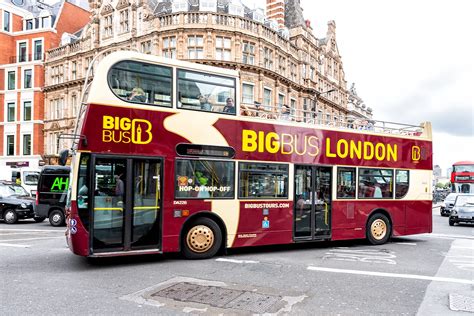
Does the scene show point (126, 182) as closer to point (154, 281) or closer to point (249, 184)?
point (154, 281)

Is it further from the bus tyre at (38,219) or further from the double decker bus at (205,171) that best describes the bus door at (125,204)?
the bus tyre at (38,219)

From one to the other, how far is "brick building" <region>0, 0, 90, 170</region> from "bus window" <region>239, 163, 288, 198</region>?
40.9 meters

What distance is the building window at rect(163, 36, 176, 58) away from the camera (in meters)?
34.2

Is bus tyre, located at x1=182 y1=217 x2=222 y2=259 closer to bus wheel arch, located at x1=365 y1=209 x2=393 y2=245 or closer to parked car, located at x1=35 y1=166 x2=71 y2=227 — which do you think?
bus wheel arch, located at x1=365 y1=209 x2=393 y2=245

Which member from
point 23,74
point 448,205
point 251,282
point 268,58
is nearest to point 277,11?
point 268,58

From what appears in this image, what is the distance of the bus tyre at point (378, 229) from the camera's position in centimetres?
1198

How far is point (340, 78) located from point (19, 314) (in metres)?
54.9

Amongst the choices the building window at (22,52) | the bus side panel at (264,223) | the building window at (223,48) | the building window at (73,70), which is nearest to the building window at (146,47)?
the building window at (223,48)

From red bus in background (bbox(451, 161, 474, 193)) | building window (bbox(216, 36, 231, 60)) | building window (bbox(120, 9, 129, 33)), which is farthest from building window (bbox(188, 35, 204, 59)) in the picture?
red bus in background (bbox(451, 161, 474, 193))

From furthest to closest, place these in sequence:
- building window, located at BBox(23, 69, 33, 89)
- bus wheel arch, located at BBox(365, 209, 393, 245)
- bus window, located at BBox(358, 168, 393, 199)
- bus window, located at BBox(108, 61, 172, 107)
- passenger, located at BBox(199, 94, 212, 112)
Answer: building window, located at BBox(23, 69, 33, 89) → bus wheel arch, located at BBox(365, 209, 393, 245) → bus window, located at BBox(358, 168, 393, 199) → passenger, located at BBox(199, 94, 212, 112) → bus window, located at BBox(108, 61, 172, 107)

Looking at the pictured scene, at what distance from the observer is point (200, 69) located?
30.8ft

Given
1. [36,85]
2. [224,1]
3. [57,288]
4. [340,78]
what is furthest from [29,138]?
[57,288]

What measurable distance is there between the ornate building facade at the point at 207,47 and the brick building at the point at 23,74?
5.16ft

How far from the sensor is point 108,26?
3978cm
